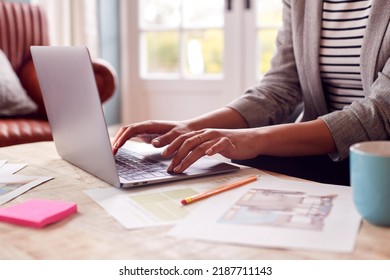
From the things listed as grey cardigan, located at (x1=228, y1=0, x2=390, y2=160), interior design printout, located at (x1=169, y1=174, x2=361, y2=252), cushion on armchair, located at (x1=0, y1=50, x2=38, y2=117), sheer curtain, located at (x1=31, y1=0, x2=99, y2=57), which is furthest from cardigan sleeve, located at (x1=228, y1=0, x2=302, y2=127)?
sheer curtain, located at (x1=31, y1=0, x2=99, y2=57)

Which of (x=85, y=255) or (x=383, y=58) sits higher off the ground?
(x=383, y=58)

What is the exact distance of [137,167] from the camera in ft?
2.93

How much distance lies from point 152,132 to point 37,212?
1.39 feet

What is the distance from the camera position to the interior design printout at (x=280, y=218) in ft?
1.92

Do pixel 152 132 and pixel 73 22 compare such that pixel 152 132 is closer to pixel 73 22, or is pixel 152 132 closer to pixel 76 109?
pixel 76 109

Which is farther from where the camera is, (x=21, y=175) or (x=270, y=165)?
(x=270, y=165)

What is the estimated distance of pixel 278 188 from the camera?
30.6 inches

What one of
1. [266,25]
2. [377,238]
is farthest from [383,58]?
[266,25]

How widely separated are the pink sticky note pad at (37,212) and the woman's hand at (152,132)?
300 mm

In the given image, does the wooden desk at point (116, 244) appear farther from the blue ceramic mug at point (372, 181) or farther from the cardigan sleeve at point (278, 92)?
the cardigan sleeve at point (278, 92)

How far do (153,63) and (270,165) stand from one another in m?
2.62

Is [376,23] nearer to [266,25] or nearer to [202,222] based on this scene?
[202,222]

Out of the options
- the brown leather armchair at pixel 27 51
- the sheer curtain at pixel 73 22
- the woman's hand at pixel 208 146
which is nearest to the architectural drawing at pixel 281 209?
the woman's hand at pixel 208 146

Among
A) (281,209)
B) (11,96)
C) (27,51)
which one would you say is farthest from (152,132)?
(27,51)
